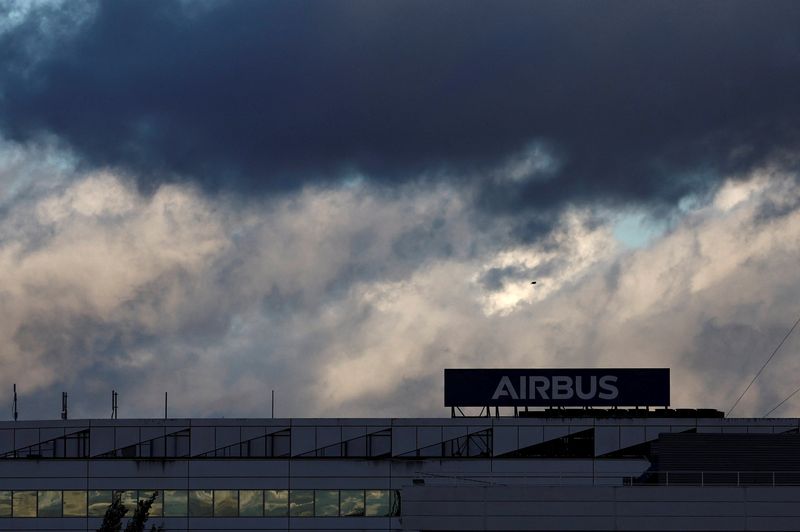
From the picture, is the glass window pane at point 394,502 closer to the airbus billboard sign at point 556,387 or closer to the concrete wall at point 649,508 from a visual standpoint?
the airbus billboard sign at point 556,387

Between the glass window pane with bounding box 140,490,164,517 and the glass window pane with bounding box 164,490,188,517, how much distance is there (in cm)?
28

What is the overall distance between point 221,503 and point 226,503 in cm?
35

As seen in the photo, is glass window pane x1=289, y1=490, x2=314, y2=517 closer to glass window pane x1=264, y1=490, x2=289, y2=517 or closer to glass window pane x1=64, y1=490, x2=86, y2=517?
glass window pane x1=264, y1=490, x2=289, y2=517

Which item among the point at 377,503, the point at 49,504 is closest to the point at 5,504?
the point at 49,504

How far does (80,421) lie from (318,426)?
17.6 m

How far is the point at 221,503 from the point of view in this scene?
343ft

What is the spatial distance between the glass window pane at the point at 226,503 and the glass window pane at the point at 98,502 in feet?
25.1

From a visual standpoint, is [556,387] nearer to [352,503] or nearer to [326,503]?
[352,503]

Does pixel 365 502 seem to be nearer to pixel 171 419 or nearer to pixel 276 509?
pixel 276 509

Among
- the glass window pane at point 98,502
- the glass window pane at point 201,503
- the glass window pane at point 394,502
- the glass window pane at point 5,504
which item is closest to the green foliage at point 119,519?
the glass window pane at point 201,503

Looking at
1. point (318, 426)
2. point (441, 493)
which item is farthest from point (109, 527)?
point (441, 493)

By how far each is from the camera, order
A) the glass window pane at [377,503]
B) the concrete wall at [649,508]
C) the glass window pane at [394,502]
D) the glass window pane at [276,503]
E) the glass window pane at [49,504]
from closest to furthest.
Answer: the concrete wall at [649,508] → the glass window pane at [394,502] → the glass window pane at [377,503] → the glass window pane at [276,503] → the glass window pane at [49,504]

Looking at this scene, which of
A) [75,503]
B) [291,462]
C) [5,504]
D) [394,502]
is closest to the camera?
[394,502]

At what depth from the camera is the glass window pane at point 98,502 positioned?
4117 inches
